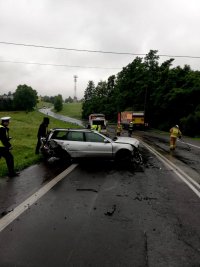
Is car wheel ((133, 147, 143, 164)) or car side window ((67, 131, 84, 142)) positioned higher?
car side window ((67, 131, 84, 142))

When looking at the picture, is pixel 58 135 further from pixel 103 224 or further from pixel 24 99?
pixel 24 99

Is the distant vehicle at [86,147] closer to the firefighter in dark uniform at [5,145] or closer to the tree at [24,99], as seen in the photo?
the firefighter in dark uniform at [5,145]

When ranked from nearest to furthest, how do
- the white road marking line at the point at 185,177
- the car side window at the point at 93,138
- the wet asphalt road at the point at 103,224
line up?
1. the wet asphalt road at the point at 103,224
2. the white road marking line at the point at 185,177
3. the car side window at the point at 93,138

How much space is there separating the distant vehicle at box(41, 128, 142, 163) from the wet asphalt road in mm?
2931

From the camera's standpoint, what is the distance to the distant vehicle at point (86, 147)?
13.7 meters

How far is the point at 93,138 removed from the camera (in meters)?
13.9

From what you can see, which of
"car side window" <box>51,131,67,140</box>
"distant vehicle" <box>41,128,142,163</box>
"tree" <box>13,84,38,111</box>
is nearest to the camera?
"distant vehicle" <box>41,128,142,163</box>

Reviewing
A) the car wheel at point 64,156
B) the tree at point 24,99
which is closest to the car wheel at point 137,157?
the car wheel at point 64,156

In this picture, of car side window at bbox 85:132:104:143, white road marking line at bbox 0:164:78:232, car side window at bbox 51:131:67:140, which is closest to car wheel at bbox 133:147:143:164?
car side window at bbox 85:132:104:143

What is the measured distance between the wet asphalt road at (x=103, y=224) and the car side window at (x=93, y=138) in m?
A: 3.21

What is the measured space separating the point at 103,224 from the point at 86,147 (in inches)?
300

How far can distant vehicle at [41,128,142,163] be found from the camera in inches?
538

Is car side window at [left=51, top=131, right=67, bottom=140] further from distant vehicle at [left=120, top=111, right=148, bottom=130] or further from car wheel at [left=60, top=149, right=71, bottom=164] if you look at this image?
distant vehicle at [left=120, top=111, right=148, bottom=130]

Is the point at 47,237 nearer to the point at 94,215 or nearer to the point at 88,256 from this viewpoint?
the point at 88,256
